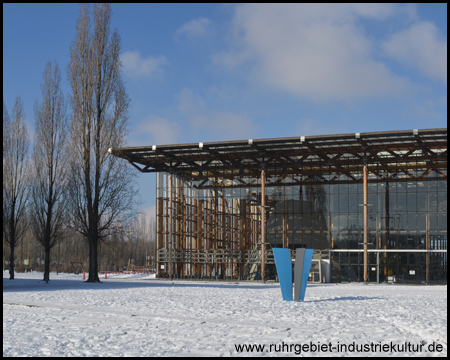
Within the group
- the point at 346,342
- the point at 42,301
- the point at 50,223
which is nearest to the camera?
the point at 346,342

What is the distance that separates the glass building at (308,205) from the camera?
43.0 metres

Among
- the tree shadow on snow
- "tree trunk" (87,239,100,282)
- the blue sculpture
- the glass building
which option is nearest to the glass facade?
the glass building

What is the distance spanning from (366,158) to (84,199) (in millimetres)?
18879

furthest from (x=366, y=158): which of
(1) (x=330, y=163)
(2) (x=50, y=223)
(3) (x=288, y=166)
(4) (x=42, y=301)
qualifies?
(4) (x=42, y=301)

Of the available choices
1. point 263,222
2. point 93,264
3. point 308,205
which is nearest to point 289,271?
point 93,264

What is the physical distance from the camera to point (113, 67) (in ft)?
133

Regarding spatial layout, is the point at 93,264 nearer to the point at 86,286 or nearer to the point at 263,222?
the point at 86,286

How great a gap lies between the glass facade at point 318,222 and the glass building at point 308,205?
0.07 m

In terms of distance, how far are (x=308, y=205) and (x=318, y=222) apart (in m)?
1.42

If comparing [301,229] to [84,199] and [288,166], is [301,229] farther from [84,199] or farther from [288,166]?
[84,199]

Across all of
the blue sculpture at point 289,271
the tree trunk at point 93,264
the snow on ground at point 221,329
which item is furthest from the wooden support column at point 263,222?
the snow on ground at point 221,329

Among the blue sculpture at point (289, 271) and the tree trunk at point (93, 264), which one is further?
the tree trunk at point (93, 264)

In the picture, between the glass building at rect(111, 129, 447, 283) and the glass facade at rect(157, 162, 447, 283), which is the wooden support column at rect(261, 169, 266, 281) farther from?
the glass facade at rect(157, 162, 447, 283)

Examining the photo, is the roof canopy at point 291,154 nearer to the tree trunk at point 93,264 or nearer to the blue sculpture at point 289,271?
the tree trunk at point 93,264
